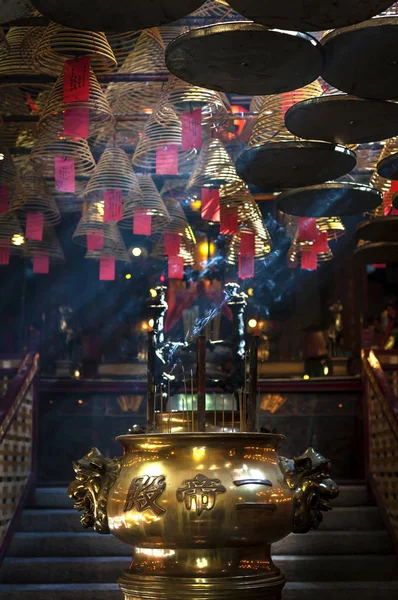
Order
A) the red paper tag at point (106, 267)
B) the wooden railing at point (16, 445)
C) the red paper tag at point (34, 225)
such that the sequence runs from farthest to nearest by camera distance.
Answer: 1. the red paper tag at point (106, 267)
2. the red paper tag at point (34, 225)
3. the wooden railing at point (16, 445)

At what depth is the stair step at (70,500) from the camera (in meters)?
6.32

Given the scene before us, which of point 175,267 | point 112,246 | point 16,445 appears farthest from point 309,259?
point 16,445

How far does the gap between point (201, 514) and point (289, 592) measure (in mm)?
2865

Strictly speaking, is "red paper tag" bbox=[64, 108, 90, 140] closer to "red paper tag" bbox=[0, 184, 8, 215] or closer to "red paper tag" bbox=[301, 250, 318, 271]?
"red paper tag" bbox=[0, 184, 8, 215]

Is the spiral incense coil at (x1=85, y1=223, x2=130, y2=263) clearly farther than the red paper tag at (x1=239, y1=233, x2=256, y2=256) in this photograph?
Yes

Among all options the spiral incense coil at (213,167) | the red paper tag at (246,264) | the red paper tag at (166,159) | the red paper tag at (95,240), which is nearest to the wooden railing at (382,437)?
the red paper tag at (246,264)

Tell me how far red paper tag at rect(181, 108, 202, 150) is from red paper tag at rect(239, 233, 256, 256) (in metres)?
2.04

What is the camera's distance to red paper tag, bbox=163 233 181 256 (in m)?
7.73

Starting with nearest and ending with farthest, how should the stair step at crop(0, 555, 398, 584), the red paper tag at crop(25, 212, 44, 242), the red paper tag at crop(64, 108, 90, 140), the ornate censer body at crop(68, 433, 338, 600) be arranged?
the ornate censer body at crop(68, 433, 338, 600)
the red paper tag at crop(64, 108, 90, 140)
the stair step at crop(0, 555, 398, 584)
the red paper tag at crop(25, 212, 44, 242)

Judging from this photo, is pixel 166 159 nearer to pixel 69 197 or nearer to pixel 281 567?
pixel 69 197

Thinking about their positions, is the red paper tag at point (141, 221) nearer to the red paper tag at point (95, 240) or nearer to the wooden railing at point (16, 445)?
the red paper tag at point (95, 240)

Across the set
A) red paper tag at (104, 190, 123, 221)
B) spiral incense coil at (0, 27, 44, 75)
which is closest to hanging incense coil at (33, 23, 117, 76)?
spiral incense coil at (0, 27, 44, 75)

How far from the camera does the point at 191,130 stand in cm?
566

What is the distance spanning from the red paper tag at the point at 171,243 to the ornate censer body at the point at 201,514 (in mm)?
5041
